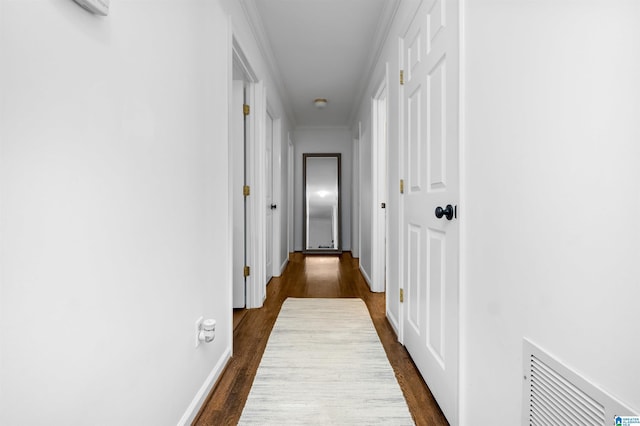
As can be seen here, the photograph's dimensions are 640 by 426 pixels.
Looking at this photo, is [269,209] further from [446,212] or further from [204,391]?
A: [446,212]

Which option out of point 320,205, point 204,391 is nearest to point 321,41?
point 204,391

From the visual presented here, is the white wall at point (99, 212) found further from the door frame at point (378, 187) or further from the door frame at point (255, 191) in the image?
the door frame at point (378, 187)

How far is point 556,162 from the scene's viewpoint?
2.63ft

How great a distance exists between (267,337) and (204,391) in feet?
2.63

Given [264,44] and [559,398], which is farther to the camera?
[264,44]

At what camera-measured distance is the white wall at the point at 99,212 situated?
628 millimetres

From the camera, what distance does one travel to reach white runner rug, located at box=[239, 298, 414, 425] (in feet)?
4.86

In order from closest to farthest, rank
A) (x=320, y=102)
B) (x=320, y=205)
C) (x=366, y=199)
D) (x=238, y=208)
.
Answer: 1. (x=238, y=208)
2. (x=366, y=199)
3. (x=320, y=102)
4. (x=320, y=205)

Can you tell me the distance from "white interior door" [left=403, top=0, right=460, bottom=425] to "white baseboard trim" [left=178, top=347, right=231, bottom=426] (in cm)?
105

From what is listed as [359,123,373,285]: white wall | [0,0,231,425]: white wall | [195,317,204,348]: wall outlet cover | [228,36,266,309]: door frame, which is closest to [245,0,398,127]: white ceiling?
[228,36,266,309]: door frame

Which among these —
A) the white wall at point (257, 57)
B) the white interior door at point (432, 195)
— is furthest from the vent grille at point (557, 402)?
the white wall at point (257, 57)

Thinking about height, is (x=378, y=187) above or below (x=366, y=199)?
above

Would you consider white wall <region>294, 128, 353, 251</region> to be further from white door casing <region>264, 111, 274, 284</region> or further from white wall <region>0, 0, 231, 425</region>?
white wall <region>0, 0, 231, 425</region>

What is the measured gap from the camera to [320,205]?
6.38 metres
